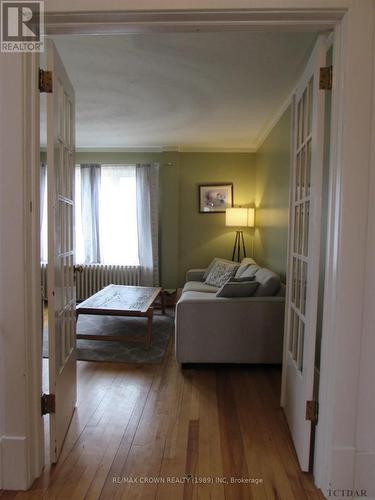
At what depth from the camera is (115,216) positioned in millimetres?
5012

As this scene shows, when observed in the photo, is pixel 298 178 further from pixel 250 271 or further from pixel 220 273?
pixel 220 273

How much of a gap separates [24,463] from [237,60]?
2.76 meters

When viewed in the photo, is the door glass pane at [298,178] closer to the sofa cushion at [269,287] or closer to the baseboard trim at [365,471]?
the sofa cushion at [269,287]

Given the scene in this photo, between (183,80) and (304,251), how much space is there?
185cm

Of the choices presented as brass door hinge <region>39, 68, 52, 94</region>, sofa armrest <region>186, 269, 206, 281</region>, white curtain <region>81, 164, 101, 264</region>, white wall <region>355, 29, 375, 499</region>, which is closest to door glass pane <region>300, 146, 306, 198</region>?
white wall <region>355, 29, 375, 499</region>

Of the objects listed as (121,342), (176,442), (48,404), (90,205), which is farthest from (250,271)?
(90,205)

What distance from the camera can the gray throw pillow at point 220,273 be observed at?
400cm

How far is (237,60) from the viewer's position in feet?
7.47

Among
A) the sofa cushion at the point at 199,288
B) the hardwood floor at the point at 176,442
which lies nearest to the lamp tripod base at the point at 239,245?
the sofa cushion at the point at 199,288

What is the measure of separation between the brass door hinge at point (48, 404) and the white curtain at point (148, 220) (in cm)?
338

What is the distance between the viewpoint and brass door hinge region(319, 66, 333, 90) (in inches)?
55.4

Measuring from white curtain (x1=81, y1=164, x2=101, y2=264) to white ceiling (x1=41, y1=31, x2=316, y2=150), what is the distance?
0.81 meters

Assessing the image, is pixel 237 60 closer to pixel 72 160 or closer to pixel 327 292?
pixel 72 160

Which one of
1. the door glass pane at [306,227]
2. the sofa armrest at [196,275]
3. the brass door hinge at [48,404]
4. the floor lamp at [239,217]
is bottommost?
the brass door hinge at [48,404]
